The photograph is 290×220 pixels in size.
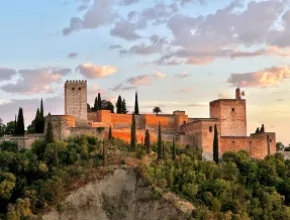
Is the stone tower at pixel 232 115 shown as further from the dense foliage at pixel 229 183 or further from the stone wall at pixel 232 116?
the dense foliage at pixel 229 183

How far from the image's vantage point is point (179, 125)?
204 ft

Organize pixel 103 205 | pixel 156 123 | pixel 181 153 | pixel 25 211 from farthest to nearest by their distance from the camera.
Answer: pixel 156 123, pixel 181 153, pixel 103 205, pixel 25 211

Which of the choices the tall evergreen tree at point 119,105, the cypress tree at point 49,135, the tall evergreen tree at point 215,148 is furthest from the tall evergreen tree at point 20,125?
the tall evergreen tree at point 215,148

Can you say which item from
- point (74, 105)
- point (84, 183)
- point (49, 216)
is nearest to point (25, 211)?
point (49, 216)

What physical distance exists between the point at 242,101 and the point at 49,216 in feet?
74.0

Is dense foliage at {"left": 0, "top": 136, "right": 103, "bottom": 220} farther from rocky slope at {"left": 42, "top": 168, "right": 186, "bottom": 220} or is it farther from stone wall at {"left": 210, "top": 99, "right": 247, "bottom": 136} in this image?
stone wall at {"left": 210, "top": 99, "right": 247, "bottom": 136}

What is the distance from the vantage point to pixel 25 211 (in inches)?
1804

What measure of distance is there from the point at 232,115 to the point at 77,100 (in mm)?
12916

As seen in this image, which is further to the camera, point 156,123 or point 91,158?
point 156,123

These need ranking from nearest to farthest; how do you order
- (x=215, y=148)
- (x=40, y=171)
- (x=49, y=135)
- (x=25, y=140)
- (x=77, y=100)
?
(x=40, y=171), (x=49, y=135), (x=25, y=140), (x=215, y=148), (x=77, y=100)

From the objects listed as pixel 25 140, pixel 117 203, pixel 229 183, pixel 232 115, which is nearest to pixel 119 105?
pixel 232 115

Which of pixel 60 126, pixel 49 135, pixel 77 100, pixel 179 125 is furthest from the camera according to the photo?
pixel 179 125

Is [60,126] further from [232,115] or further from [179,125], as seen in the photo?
[232,115]

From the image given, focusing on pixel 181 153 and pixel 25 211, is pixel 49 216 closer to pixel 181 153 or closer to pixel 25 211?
pixel 25 211
